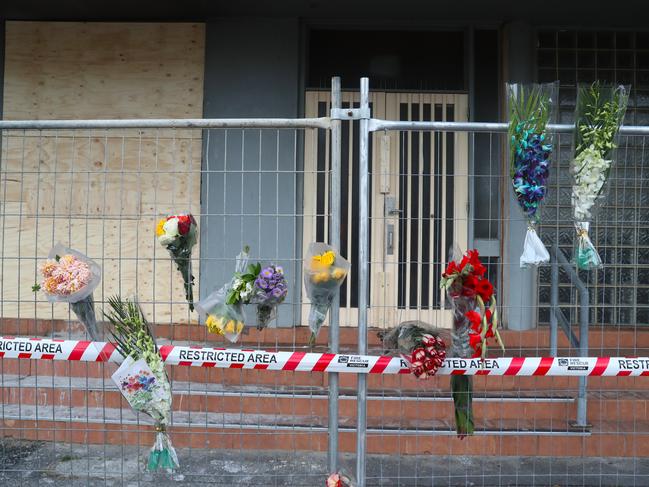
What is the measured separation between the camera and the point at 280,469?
164 inches

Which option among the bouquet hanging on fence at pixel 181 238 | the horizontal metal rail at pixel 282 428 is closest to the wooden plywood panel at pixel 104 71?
the bouquet hanging on fence at pixel 181 238

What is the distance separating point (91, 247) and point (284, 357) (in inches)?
121

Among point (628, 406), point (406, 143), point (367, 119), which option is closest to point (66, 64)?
point (406, 143)

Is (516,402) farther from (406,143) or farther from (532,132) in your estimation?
(406,143)

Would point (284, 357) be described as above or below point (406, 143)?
below

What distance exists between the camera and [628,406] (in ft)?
14.8

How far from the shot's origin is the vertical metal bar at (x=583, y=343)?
402 cm

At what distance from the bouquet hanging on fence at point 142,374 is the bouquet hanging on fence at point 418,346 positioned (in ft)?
3.99

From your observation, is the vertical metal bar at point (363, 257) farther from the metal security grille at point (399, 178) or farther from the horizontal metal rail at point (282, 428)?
the metal security grille at point (399, 178)

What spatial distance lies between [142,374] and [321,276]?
1031 millimetres

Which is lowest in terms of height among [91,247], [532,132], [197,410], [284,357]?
[197,410]

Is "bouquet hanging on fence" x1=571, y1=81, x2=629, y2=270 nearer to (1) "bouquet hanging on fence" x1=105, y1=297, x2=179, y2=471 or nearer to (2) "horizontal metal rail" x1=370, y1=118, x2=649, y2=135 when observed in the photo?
(2) "horizontal metal rail" x1=370, y1=118, x2=649, y2=135

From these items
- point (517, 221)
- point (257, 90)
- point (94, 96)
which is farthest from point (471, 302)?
point (94, 96)

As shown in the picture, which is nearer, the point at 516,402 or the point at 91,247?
the point at 516,402
